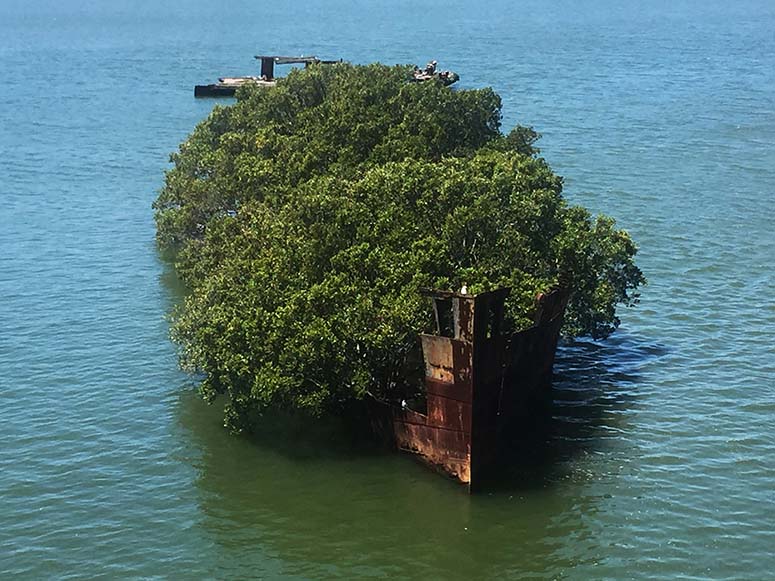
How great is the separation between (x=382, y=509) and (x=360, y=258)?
8927 millimetres

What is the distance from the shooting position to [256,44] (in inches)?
7338

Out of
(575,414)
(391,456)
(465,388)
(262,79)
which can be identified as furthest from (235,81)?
(465,388)

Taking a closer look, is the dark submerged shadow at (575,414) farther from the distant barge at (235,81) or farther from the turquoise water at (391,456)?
the distant barge at (235,81)

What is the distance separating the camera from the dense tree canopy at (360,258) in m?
38.8

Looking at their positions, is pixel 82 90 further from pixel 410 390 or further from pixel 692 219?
pixel 410 390

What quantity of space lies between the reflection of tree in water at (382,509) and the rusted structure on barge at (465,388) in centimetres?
104

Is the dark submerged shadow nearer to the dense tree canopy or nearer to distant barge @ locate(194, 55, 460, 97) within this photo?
the dense tree canopy

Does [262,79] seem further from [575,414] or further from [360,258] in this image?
[360,258]

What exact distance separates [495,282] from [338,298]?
5646mm

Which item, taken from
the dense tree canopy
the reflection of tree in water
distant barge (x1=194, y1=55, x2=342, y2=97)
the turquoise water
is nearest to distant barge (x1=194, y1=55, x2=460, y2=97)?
distant barge (x1=194, y1=55, x2=342, y2=97)

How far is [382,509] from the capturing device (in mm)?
37562

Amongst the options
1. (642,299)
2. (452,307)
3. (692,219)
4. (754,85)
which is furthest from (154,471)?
(754,85)

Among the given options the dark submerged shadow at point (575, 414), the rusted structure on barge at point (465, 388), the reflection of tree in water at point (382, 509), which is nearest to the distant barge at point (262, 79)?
the dark submerged shadow at point (575, 414)

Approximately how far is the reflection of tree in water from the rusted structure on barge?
1.04m
